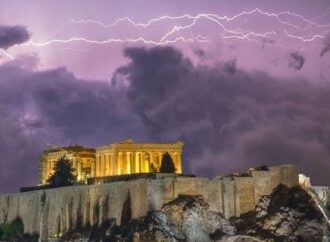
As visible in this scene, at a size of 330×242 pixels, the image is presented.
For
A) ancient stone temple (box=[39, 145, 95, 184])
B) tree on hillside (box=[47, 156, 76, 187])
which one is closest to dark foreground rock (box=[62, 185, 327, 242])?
tree on hillside (box=[47, 156, 76, 187])

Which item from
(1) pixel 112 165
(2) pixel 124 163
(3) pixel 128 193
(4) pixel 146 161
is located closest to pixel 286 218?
(3) pixel 128 193

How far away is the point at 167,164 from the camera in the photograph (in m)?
85.2

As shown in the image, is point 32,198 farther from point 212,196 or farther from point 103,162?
point 212,196

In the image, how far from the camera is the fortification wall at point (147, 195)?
217ft

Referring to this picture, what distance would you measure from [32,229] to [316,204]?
31.1 meters

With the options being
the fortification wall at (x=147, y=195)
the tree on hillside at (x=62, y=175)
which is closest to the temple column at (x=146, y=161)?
the tree on hillside at (x=62, y=175)

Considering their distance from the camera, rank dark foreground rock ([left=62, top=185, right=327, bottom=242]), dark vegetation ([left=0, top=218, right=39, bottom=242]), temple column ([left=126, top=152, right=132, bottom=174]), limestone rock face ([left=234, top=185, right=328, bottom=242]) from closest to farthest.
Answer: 1. dark foreground rock ([left=62, top=185, right=327, bottom=242])
2. limestone rock face ([left=234, top=185, right=328, bottom=242])
3. dark vegetation ([left=0, top=218, right=39, bottom=242])
4. temple column ([left=126, top=152, right=132, bottom=174])

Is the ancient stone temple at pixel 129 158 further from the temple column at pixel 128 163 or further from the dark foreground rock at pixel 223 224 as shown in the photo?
the dark foreground rock at pixel 223 224

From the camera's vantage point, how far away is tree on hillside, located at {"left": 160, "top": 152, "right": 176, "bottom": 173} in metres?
84.2

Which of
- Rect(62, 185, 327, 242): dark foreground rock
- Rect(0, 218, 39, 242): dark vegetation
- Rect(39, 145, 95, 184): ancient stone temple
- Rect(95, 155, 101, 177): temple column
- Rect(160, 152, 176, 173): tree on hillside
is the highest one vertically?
Rect(39, 145, 95, 184): ancient stone temple

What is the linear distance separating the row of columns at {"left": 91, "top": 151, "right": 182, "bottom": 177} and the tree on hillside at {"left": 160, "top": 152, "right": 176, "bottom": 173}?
164 inches

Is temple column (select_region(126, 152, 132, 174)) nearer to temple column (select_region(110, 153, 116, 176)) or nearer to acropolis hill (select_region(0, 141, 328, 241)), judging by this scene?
acropolis hill (select_region(0, 141, 328, 241))

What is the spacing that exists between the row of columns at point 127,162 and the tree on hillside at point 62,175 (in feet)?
10.0

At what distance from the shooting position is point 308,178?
71.9m
